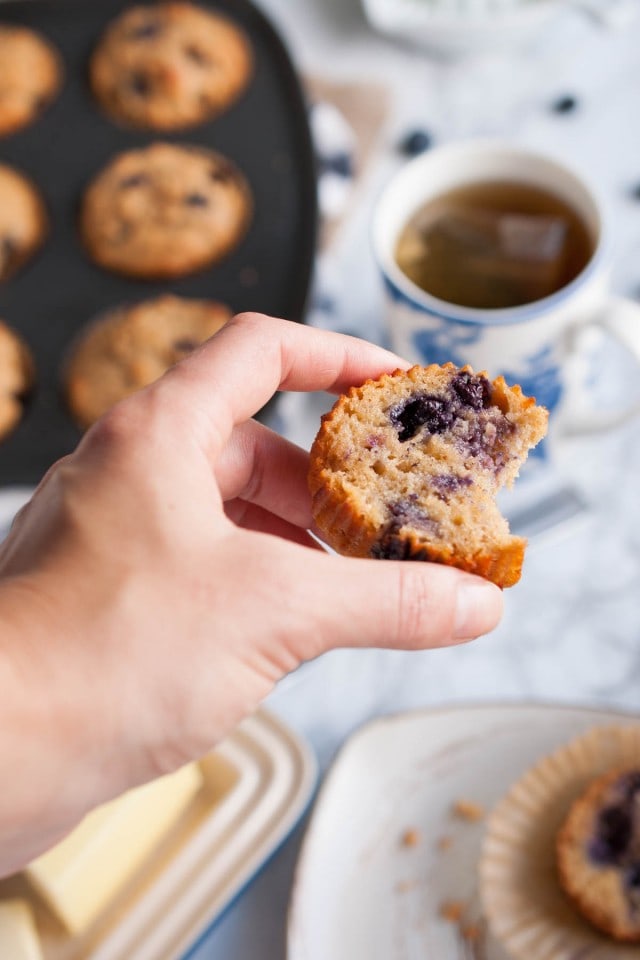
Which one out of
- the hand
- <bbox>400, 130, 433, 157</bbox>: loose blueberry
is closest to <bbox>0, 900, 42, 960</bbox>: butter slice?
the hand

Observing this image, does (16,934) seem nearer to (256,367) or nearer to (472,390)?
(256,367)

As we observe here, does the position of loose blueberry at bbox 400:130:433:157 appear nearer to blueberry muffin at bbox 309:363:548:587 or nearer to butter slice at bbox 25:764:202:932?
blueberry muffin at bbox 309:363:548:587

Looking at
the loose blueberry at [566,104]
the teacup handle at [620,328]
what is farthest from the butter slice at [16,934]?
the loose blueberry at [566,104]

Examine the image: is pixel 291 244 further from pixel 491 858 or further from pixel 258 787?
pixel 491 858

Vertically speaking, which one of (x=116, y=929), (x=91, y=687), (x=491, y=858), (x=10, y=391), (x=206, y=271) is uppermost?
(x=91, y=687)

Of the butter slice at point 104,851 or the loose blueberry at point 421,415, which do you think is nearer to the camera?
the loose blueberry at point 421,415

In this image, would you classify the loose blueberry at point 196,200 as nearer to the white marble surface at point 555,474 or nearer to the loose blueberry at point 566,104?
the white marble surface at point 555,474

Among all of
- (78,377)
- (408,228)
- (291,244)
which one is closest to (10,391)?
(78,377)
